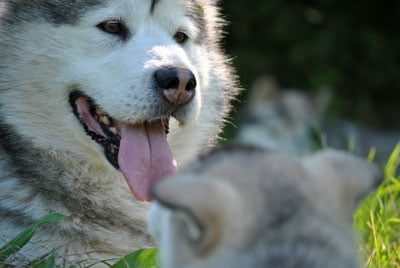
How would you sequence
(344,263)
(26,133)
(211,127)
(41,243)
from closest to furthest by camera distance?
(344,263) < (41,243) < (26,133) < (211,127)

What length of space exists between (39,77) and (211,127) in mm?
852

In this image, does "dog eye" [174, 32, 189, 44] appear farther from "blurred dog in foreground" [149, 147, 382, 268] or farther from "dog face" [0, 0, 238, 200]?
"blurred dog in foreground" [149, 147, 382, 268]

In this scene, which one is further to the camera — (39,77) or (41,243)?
(39,77)

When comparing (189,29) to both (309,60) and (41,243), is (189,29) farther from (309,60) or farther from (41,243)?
(309,60)

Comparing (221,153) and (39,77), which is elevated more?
(221,153)

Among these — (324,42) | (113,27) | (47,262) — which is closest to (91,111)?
(113,27)

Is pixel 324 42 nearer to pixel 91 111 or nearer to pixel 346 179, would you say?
pixel 91 111

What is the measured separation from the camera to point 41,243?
11.9 ft

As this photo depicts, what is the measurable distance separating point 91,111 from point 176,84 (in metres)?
0.42

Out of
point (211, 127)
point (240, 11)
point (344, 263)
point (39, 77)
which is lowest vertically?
point (240, 11)

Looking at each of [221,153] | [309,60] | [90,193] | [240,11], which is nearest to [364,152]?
[309,60]

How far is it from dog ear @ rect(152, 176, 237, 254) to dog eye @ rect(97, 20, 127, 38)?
1851 mm

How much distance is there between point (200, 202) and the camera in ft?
6.90

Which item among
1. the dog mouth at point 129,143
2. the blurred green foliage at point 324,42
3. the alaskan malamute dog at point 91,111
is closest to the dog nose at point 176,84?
the alaskan malamute dog at point 91,111
